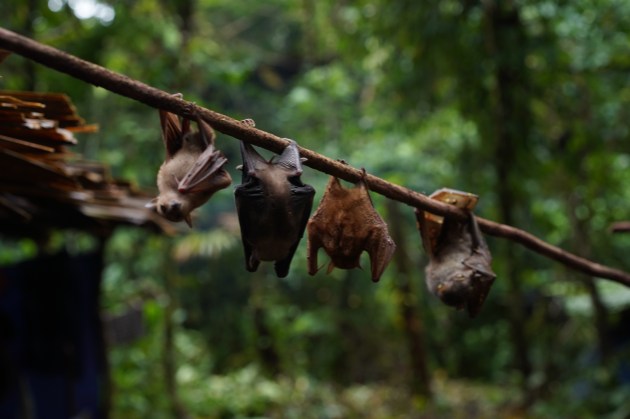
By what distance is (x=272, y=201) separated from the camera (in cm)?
166

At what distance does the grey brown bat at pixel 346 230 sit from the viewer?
1883 mm

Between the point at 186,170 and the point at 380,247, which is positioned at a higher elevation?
the point at 186,170

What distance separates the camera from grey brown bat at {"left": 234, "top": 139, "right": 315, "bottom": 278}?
5.46 feet

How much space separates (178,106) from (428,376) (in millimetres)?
8183

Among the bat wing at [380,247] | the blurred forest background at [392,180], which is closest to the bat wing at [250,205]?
the bat wing at [380,247]

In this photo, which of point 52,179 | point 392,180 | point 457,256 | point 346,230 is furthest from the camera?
point 392,180

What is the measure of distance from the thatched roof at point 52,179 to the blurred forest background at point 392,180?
2.07 meters

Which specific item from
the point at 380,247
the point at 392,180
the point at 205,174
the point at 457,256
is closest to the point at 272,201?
the point at 205,174

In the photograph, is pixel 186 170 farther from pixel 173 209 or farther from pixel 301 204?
pixel 301 204

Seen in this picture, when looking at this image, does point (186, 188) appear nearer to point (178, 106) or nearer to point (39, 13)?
point (178, 106)

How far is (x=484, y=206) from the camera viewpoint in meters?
8.49

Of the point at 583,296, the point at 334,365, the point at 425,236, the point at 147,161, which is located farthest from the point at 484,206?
the point at 425,236

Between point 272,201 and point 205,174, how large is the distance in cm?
19

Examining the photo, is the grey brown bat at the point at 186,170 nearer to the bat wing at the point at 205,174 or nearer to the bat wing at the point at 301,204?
the bat wing at the point at 205,174
